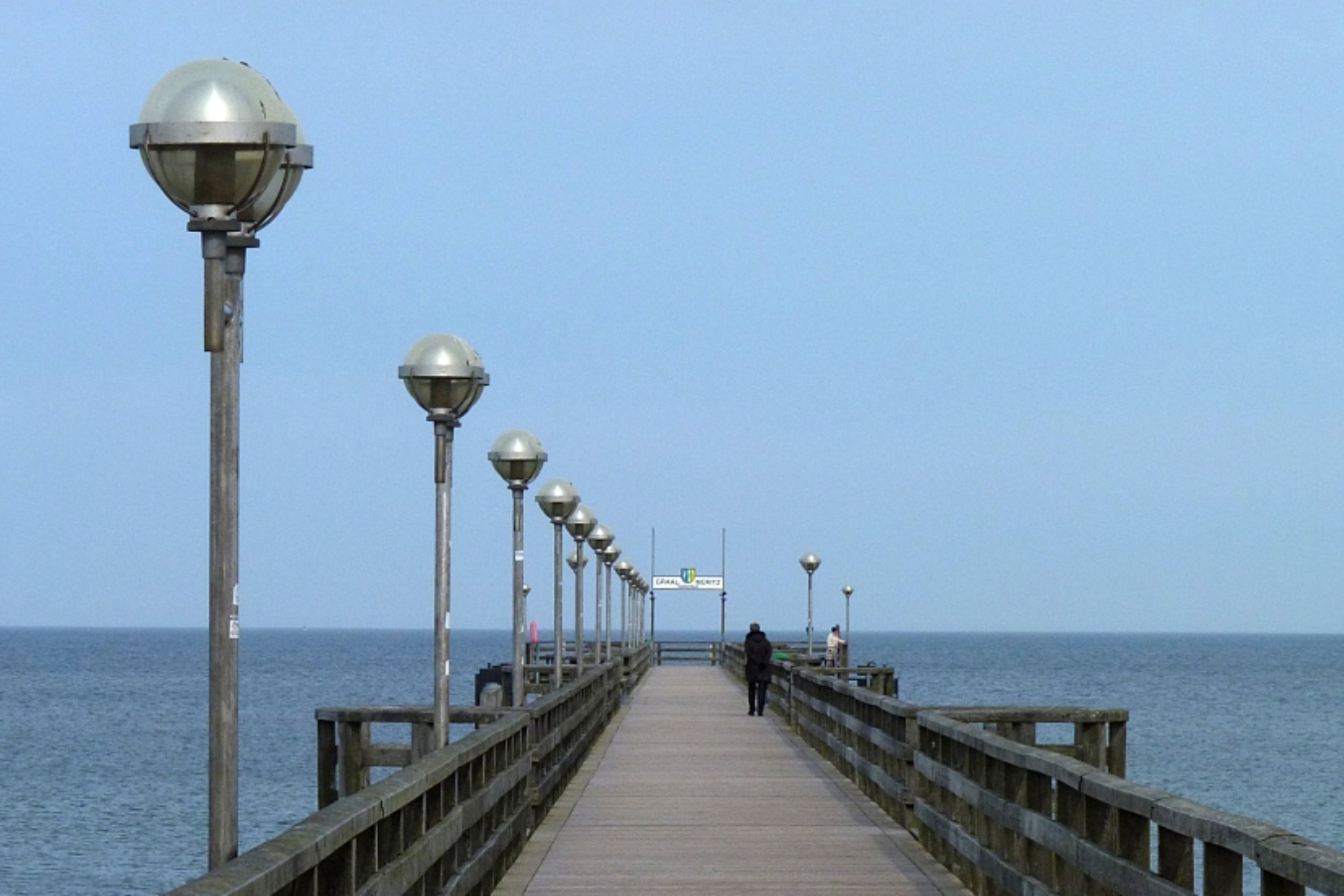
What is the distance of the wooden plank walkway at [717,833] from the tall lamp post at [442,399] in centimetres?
156

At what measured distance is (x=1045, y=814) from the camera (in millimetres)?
10625

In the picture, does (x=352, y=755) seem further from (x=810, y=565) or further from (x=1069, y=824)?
(x=810, y=565)

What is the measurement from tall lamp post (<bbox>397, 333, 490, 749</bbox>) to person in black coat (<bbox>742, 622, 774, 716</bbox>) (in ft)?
66.7

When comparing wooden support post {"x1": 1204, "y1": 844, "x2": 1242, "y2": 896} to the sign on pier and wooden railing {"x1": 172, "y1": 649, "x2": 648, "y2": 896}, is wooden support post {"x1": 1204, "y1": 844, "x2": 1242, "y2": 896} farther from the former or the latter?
the sign on pier

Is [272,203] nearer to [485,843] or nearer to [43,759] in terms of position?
[485,843]

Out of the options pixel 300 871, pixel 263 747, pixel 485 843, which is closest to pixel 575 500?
pixel 485 843

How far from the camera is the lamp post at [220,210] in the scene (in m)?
7.56

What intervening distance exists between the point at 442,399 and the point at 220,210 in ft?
25.2

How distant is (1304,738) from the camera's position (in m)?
81.9

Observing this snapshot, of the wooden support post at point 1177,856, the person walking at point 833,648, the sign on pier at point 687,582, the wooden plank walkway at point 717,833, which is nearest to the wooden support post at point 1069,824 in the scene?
the wooden support post at point 1177,856

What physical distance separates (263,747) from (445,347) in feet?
190

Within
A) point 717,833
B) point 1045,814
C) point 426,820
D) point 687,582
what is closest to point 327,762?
point 717,833

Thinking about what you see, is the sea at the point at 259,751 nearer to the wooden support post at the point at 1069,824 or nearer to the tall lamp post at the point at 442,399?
the tall lamp post at the point at 442,399

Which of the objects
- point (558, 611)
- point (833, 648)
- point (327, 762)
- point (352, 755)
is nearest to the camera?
point (352, 755)
